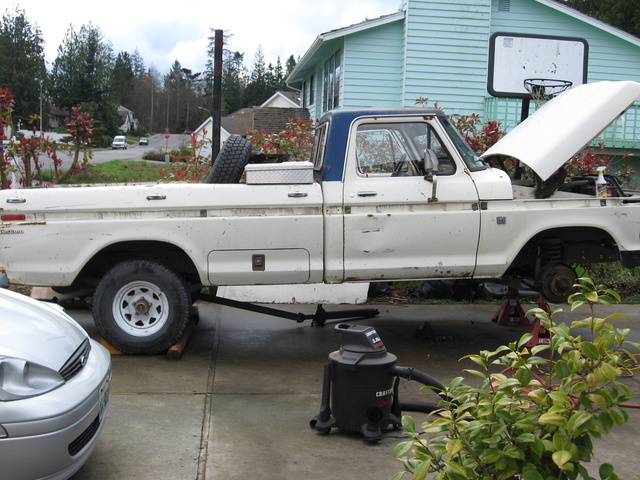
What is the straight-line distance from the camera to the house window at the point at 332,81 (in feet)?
61.0

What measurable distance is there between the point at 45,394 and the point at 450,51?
1593 centimetres

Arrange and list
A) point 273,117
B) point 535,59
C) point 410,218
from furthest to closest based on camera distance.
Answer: point 273,117 → point 535,59 → point 410,218

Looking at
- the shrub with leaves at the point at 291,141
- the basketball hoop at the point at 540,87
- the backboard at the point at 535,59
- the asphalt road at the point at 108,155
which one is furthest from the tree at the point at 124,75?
the basketball hoop at the point at 540,87

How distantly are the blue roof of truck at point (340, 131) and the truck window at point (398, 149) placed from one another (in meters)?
0.11

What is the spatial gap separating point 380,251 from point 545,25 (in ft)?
47.8

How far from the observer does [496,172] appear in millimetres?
6109

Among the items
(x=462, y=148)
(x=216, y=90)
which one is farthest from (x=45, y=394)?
(x=216, y=90)

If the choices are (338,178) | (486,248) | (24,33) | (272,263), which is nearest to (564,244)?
(486,248)

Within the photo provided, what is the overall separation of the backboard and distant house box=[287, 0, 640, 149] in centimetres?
707

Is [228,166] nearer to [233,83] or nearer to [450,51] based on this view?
[450,51]

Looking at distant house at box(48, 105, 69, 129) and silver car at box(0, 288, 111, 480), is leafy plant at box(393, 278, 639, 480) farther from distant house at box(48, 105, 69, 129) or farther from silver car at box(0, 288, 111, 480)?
distant house at box(48, 105, 69, 129)

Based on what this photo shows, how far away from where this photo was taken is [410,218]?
5.86m

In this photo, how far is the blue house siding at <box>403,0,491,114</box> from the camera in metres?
17.1

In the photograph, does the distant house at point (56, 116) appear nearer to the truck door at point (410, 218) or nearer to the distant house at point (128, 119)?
the distant house at point (128, 119)
